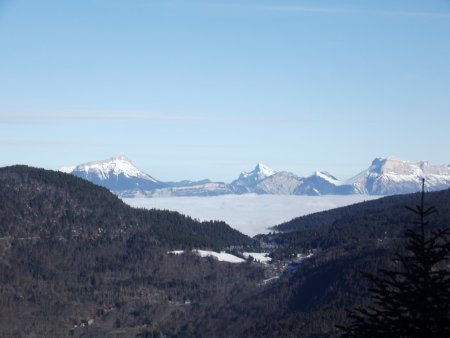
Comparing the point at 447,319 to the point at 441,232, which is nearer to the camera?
the point at 447,319

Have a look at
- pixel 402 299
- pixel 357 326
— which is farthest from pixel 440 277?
pixel 357 326

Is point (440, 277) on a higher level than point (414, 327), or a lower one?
higher

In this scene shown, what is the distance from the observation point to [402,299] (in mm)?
32656

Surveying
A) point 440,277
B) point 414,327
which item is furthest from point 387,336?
point 440,277

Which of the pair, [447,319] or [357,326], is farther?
[357,326]

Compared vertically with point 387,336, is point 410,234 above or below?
above

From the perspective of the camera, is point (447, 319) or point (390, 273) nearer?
point (447, 319)

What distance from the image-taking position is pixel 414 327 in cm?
3203

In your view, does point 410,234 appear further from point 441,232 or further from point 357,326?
point 357,326

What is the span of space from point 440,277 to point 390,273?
6.92 feet

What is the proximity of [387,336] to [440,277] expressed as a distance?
343 cm

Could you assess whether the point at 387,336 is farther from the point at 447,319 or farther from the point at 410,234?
the point at 410,234

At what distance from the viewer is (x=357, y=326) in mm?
33531

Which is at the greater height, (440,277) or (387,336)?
(440,277)
